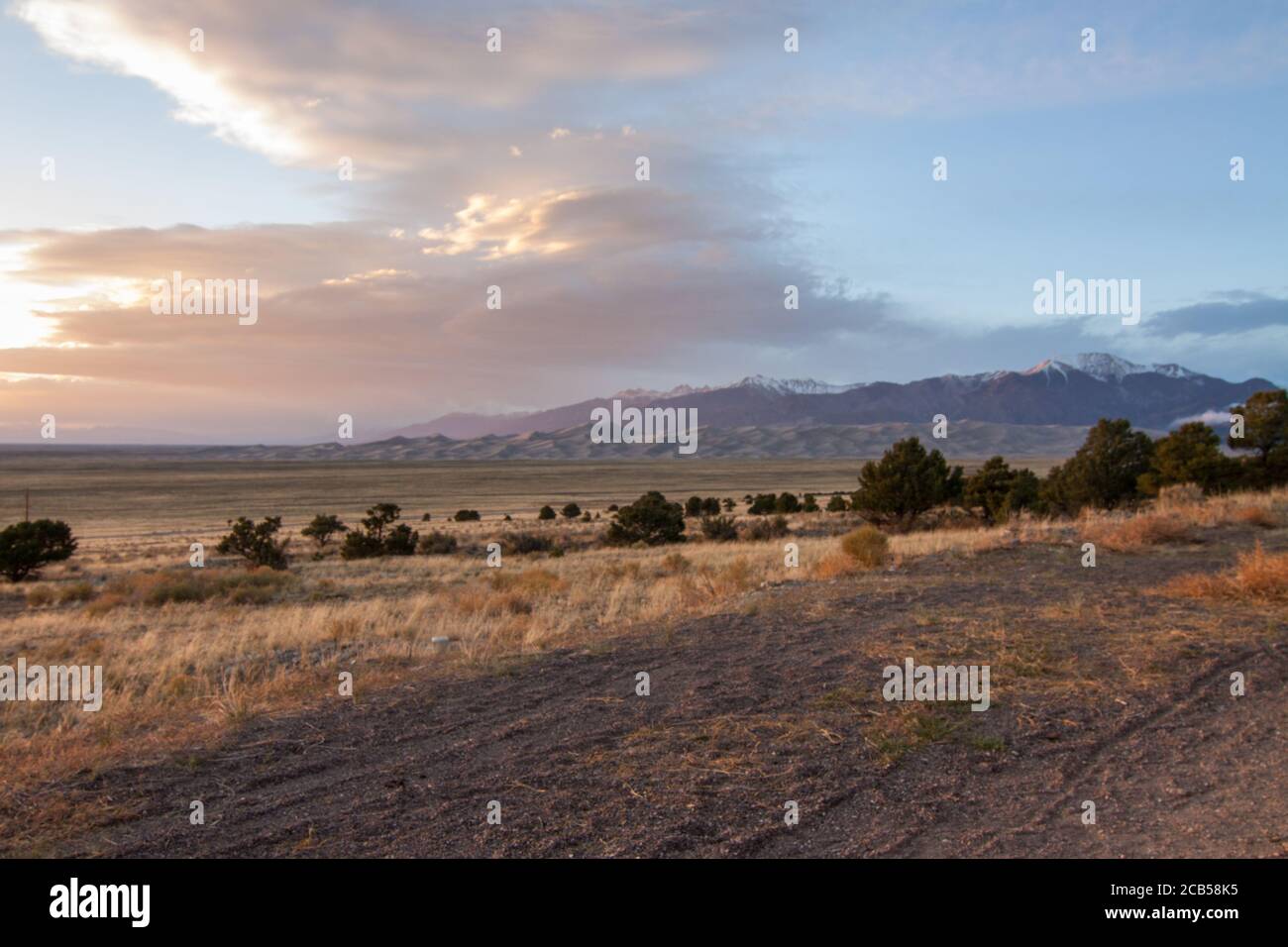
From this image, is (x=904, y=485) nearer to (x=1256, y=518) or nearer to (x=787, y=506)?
(x=1256, y=518)

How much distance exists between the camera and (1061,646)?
869 centimetres

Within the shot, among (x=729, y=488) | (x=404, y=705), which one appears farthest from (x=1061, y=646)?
(x=729, y=488)

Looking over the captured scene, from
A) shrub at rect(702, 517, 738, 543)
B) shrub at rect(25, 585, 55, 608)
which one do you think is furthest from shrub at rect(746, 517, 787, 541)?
shrub at rect(25, 585, 55, 608)

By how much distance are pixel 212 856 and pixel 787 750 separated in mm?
3561

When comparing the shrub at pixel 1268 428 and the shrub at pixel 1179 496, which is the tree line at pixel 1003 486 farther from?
the shrub at pixel 1179 496

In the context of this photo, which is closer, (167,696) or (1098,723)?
(1098,723)

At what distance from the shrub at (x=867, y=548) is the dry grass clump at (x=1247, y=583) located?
5.31m

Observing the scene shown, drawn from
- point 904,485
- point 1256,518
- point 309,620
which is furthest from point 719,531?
point 309,620

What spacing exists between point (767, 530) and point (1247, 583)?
23790mm

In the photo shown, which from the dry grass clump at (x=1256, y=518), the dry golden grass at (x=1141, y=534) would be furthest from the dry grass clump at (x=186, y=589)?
the dry grass clump at (x=1256, y=518)

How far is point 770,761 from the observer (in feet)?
18.9

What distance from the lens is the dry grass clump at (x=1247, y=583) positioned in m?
10.5
